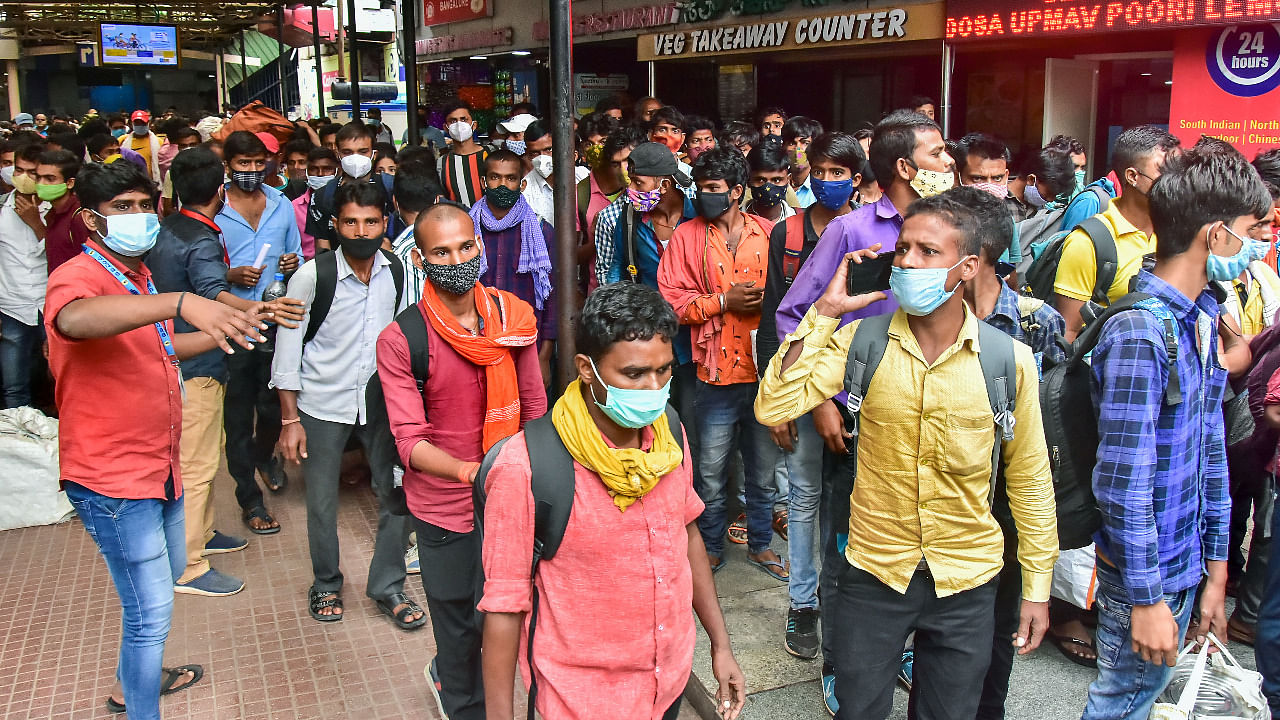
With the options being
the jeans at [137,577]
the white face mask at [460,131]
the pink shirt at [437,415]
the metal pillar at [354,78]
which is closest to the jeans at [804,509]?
the pink shirt at [437,415]

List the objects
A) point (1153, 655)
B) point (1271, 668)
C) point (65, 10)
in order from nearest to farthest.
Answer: point (1153, 655) → point (1271, 668) → point (65, 10)

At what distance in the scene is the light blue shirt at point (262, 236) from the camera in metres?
6.10

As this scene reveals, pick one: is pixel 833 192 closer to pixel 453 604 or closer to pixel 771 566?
pixel 771 566

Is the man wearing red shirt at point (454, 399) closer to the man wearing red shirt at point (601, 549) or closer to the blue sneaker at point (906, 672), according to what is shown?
the man wearing red shirt at point (601, 549)

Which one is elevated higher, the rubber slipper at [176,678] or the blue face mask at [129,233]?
the blue face mask at [129,233]

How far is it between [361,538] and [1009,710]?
374 cm

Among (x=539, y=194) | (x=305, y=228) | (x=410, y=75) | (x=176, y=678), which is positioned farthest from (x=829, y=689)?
(x=410, y=75)

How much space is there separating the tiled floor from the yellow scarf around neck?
2248 millimetres

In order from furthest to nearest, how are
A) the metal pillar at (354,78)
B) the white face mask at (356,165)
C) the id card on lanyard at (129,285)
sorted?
the metal pillar at (354,78) → the white face mask at (356,165) → the id card on lanyard at (129,285)

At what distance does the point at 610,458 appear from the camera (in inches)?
98.1

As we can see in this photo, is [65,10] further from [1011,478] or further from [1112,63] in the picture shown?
[1011,478]

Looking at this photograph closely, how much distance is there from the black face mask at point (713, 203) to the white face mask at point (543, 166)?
2.68 m

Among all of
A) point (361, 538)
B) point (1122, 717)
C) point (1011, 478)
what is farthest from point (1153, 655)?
point (361, 538)

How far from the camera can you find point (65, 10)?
28.7 meters
